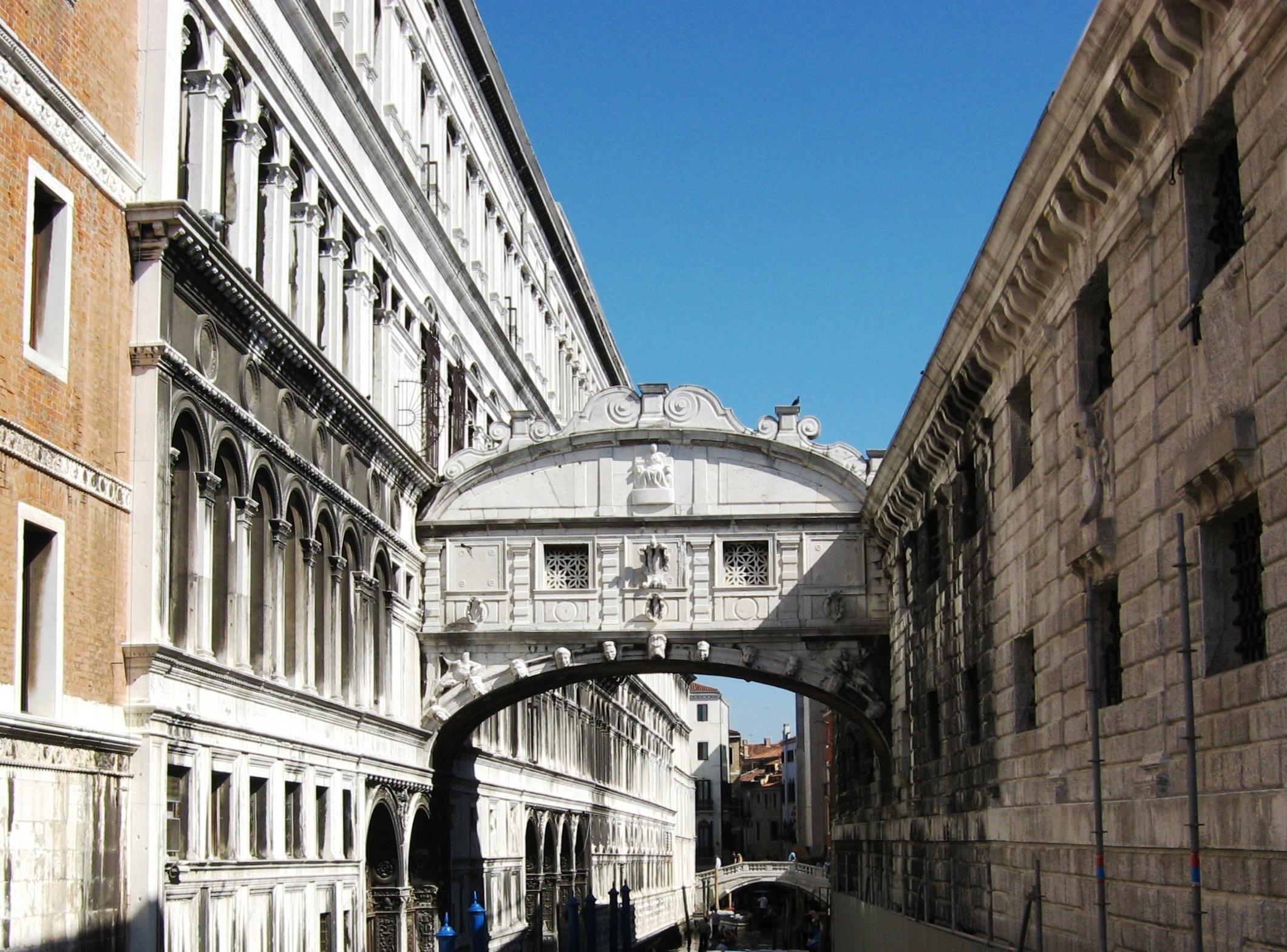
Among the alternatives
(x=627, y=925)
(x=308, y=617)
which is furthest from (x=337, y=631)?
(x=627, y=925)

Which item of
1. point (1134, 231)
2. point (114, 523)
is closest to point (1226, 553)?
point (1134, 231)

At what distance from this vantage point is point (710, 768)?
479ft

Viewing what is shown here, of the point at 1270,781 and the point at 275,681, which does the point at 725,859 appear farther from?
the point at 1270,781

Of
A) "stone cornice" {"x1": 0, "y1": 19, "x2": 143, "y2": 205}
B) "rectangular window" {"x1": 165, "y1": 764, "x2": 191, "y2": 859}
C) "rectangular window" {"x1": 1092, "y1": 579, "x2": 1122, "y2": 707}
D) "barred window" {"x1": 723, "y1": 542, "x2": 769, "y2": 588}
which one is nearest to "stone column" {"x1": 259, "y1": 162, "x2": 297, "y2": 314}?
"stone cornice" {"x1": 0, "y1": 19, "x2": 143, "y2": 205}

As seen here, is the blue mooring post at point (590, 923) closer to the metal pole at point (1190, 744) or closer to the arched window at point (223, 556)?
the arched window at point (223, 556)

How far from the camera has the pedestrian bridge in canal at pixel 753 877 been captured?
3745 inches

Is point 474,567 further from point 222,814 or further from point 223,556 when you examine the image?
point 222,814

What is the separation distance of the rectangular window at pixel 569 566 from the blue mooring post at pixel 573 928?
908cm

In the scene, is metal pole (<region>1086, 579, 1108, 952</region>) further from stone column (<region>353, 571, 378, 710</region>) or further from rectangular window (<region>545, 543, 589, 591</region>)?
rectangular window (<region>545, 543, 589, 591</region>)

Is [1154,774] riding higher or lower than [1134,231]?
lower

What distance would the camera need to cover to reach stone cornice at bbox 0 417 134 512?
1585 centimetres

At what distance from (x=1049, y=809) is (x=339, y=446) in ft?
43.1

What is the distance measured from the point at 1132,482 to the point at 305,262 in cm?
1430

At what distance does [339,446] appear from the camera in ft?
88.4
